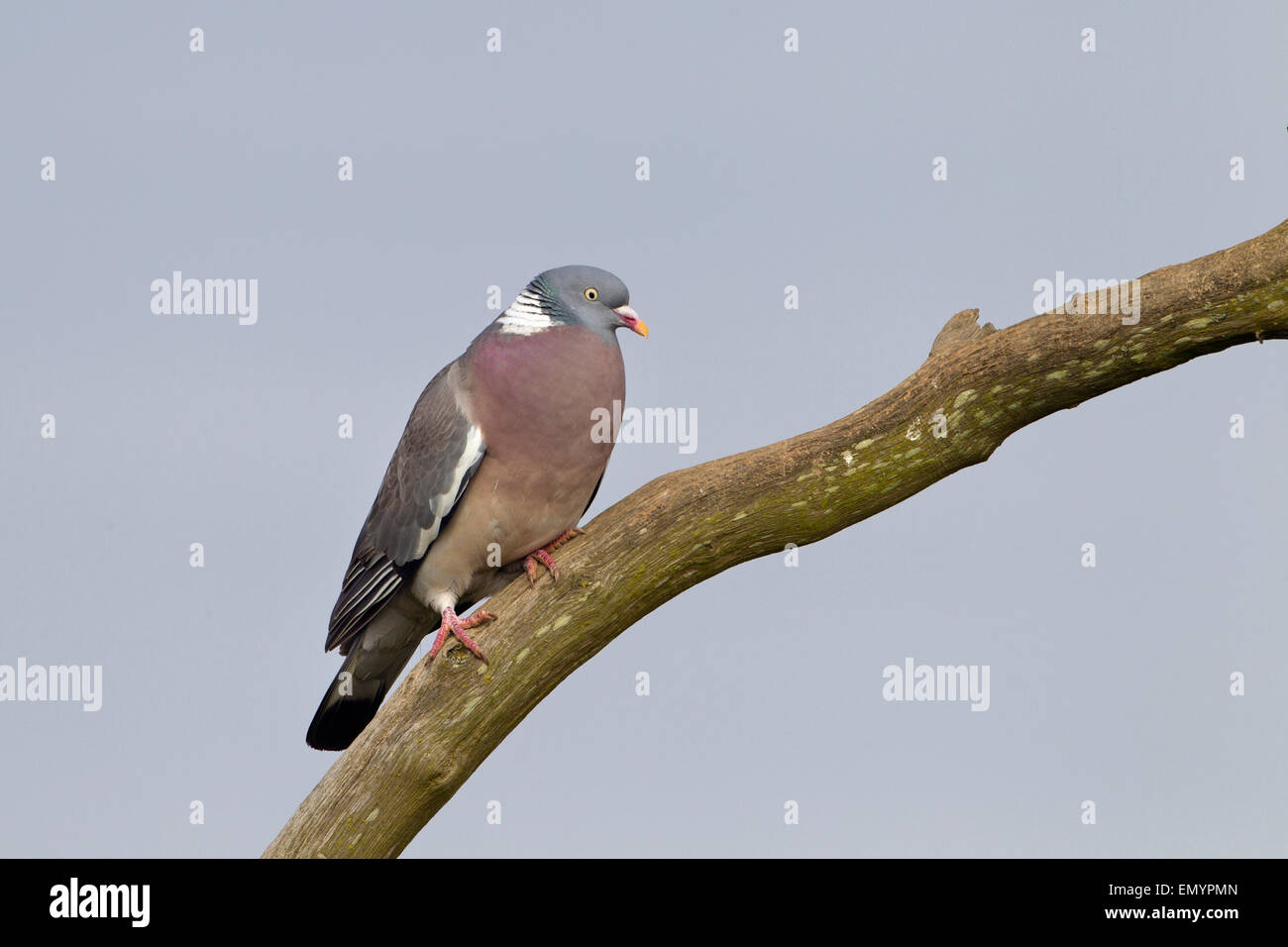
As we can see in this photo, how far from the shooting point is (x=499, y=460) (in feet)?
18.2

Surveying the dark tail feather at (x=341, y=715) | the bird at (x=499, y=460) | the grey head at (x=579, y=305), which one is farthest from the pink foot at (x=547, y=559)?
the dark tail feather at (x=341, y=715)

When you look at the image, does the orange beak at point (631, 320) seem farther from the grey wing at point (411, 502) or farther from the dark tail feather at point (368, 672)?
the dark tail feather at point (368, 672)

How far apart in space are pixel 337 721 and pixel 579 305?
2.22 meters

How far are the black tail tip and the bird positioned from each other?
40 cm

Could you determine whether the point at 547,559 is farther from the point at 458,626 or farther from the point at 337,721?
the point at 337,721

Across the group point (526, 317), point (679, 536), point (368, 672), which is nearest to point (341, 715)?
point (368, 672)

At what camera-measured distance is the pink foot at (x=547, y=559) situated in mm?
5543

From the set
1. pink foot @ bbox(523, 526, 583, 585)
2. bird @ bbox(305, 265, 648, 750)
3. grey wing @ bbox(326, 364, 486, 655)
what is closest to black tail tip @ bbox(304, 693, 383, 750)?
grey wing @ bbox(326, 364, 486, 655)

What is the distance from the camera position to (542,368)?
17.8ft

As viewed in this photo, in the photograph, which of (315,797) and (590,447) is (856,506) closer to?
(590,447)

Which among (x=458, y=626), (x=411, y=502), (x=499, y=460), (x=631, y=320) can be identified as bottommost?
(x=458, y=626)

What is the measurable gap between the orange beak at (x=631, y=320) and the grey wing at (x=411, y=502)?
749 mm

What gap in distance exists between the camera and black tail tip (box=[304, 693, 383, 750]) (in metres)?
6.18

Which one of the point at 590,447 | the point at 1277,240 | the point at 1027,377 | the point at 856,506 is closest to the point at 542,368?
the point at 590,447
